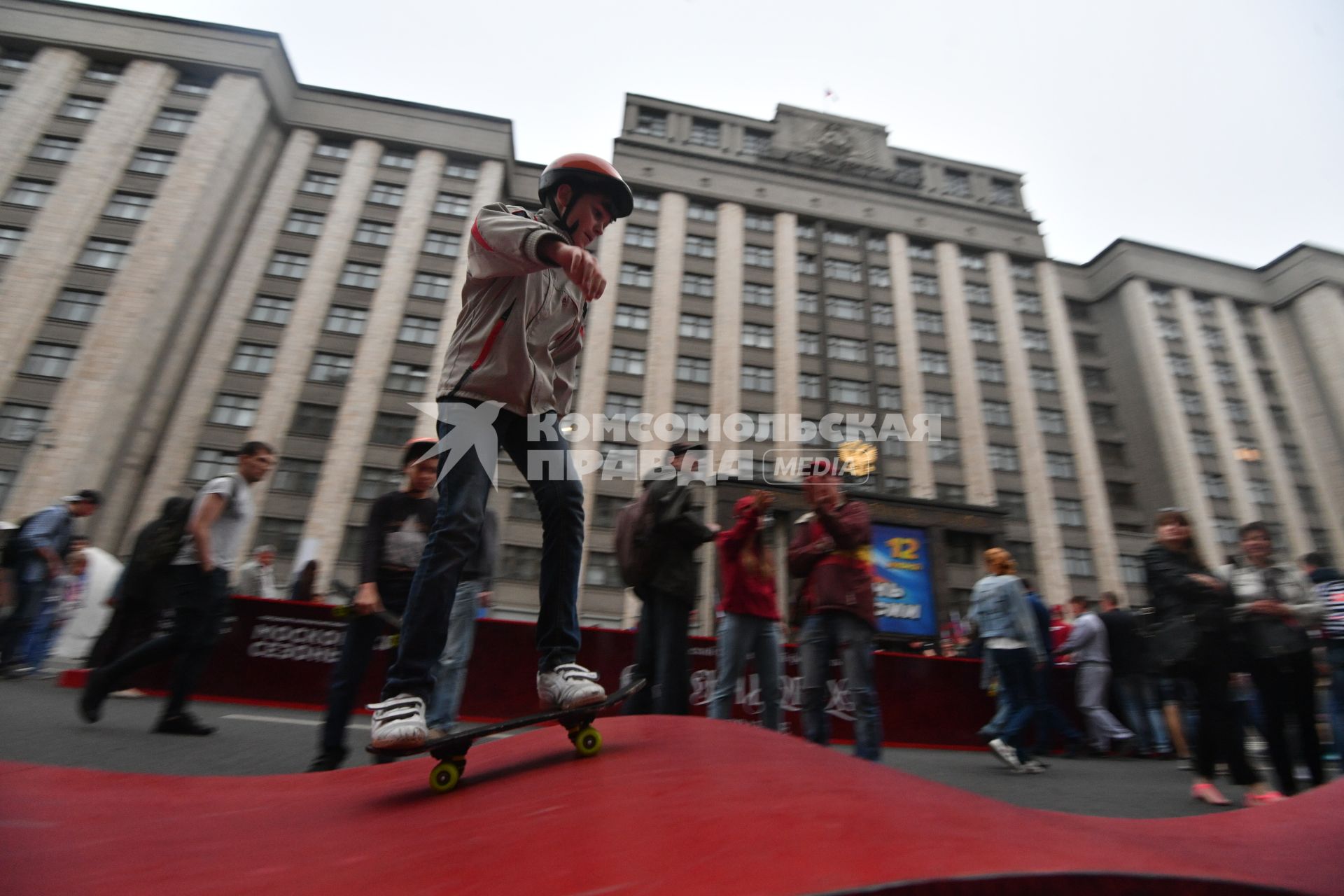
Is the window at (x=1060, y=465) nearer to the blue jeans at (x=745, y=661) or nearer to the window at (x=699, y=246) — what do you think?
the window at (x=699, y=246)

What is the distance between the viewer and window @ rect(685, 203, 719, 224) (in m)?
36.8

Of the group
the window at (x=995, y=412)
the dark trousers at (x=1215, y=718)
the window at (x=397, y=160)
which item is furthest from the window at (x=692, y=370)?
the dark trousers at (x=1215, y=718)

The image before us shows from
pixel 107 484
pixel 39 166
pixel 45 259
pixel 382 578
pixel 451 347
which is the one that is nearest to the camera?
pixel 451 347

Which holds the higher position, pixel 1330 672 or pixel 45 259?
pixel 45 259

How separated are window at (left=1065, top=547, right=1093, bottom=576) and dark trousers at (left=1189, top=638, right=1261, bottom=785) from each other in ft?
105

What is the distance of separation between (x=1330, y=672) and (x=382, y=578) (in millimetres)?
7089

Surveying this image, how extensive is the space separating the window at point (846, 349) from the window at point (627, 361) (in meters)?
10.4

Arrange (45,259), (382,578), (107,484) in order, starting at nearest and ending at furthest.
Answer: (382,578)
(107,484)
(45,259)

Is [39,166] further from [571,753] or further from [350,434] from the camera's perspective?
[571,753]

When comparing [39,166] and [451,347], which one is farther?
[39,166]

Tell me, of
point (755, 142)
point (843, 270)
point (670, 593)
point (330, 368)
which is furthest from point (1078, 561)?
point (330, 368)

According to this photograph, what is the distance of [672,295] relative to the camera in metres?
33.8

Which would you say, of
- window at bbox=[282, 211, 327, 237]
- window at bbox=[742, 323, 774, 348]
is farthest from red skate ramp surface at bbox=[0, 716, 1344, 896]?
window at bbox=[282, 211, 327, 237]

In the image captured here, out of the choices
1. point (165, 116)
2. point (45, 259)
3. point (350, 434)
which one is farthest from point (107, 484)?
point (165, 116)
